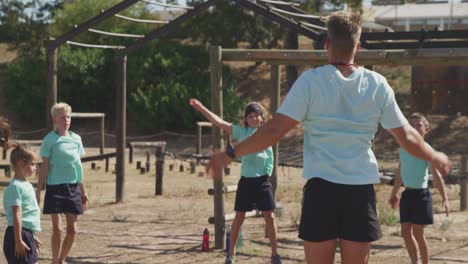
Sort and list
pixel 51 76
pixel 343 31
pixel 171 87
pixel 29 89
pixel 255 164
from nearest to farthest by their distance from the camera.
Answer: pixel 343 31
pixel 255 164
pixel 51 76
pixel 171 87
pixel 29 89

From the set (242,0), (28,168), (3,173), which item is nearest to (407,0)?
(3,173)

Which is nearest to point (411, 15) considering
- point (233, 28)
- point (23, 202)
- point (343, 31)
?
point (233, 28)

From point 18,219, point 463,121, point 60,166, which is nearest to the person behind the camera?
point 18,219

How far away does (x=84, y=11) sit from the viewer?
3991 cm

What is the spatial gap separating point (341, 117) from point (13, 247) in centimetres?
300

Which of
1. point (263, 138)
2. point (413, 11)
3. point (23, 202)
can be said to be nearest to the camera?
point (263, 138)

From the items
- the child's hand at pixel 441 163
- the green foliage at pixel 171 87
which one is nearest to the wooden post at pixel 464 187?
the child's hand at pixel 441 163

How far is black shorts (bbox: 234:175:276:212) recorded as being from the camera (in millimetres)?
8672

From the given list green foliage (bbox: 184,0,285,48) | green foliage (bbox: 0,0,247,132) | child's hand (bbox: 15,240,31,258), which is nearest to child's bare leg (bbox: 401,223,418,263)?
child's hand (bbox: 15,240,31,258)

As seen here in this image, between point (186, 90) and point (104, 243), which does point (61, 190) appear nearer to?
point (104, 243)

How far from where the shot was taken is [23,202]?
21.0 feet

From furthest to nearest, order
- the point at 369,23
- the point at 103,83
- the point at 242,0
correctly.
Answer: the point at 369,23
the point at 103,83
the point at 242,0

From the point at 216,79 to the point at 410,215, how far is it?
8.68 ft

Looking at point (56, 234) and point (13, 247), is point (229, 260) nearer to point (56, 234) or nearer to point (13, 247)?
point (56, 234)
